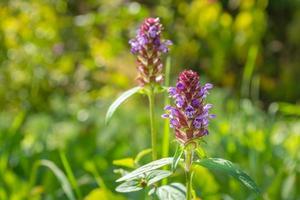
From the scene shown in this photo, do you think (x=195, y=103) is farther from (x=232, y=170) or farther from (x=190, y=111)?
(x=232, y=170)

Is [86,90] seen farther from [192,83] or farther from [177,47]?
[192,83]

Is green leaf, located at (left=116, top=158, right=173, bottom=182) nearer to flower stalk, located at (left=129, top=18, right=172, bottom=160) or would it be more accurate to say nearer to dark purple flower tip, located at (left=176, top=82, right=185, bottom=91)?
dark purple flower tip, located at (left=176, top=82, right=185, bottom=91)

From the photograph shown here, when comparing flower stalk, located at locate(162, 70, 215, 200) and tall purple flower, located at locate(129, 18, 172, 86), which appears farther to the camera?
tall purple flower, located at locate(129, 18, 172, 86)

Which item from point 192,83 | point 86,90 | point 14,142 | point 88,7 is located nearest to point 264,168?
point 14,142

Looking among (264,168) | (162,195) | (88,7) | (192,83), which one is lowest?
(264,168)

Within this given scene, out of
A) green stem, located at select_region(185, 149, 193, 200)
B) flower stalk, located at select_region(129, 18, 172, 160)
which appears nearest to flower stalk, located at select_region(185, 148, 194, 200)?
green stem, located at select_region(185, 149, 193, 200)

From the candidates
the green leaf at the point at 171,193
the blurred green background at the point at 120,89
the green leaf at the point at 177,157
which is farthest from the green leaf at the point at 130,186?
the blurred green background at the point at 120,89

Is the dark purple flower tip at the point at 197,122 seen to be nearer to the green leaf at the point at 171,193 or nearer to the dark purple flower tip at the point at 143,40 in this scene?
the green leaf at the point at 171,193

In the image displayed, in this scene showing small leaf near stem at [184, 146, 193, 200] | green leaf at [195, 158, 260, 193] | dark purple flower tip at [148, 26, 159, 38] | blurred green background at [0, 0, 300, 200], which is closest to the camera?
green leaf at [195, 158, 260, 193]
